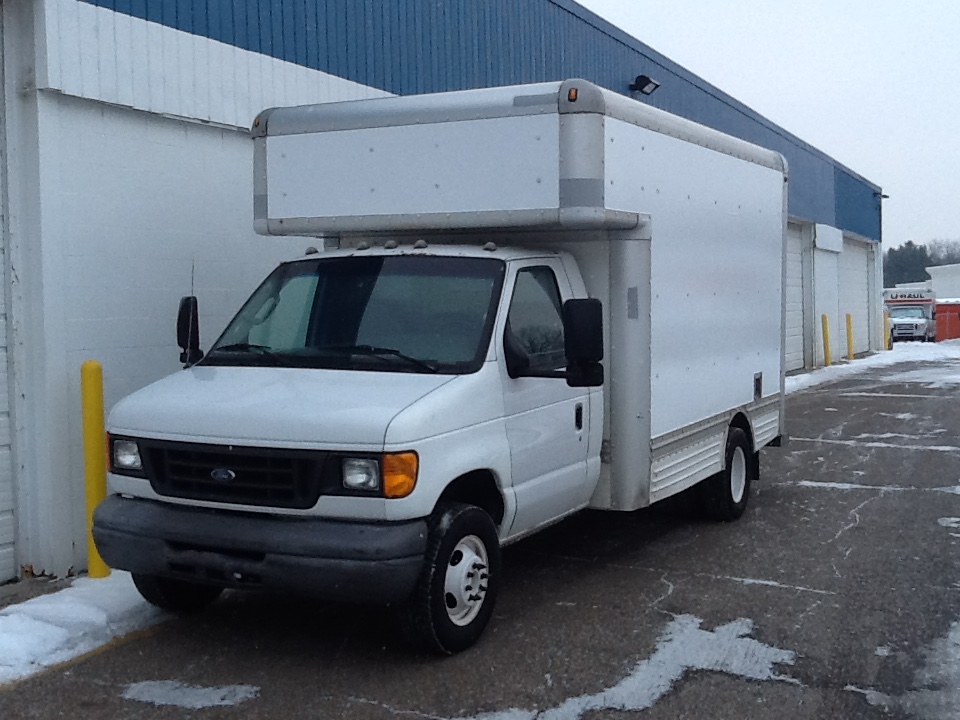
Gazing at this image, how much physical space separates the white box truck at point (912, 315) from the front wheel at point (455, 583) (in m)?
47.9

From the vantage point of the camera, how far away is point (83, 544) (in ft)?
24.7

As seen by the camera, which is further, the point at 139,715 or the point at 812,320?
the point at 812,320

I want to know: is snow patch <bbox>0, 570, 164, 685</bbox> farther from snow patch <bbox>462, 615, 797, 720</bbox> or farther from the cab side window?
the cab side window

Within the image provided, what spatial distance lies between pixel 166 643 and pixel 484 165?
326 centimetres

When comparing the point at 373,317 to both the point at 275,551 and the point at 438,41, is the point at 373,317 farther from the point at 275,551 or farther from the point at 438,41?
the point at 438,41

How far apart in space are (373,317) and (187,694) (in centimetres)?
225

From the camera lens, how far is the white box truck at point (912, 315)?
51031 millimetres

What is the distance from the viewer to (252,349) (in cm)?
639

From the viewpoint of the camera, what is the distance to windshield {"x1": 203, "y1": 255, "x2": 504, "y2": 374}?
603 centimetres

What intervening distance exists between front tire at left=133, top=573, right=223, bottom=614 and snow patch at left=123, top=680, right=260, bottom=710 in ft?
2.53

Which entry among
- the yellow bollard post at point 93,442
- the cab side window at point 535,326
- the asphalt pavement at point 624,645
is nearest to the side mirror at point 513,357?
the cab side window at point 535,326

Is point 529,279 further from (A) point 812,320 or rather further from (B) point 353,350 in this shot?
(A) point 812,320

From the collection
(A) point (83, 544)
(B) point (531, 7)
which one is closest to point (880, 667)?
(A) point (83, 544)

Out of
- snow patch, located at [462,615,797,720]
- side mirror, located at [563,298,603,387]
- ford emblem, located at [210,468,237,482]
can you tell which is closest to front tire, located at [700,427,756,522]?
snow patch, located at [462,615,797,720]
